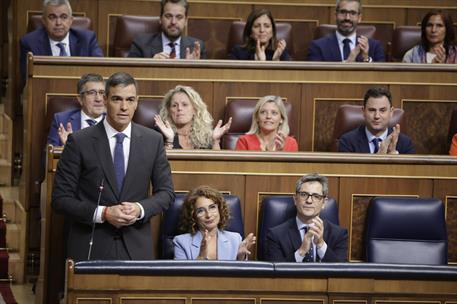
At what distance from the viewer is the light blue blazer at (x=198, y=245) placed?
3.63 m

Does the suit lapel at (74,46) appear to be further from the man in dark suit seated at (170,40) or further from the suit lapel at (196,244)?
the suit lapel at (196,244)

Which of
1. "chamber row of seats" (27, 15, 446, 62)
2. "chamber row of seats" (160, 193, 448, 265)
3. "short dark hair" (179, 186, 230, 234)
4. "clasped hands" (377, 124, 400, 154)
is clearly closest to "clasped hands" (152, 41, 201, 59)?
"chamber row of seats" (27, 15, 446, 62)

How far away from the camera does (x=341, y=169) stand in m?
3.91

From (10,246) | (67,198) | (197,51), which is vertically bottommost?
(10,246)

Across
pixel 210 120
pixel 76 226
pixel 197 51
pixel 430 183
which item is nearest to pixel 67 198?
pixel 76 226

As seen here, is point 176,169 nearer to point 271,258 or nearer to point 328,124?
point 271,258

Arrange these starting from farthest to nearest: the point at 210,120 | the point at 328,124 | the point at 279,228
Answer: the point at 328,124 → the point at 210,120 → the point at 279,228

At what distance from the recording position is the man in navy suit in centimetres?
479

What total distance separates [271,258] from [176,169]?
453 millimetres

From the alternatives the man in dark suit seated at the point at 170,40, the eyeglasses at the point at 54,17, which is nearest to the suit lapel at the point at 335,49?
the man in dark suit seated at the point at 170,40

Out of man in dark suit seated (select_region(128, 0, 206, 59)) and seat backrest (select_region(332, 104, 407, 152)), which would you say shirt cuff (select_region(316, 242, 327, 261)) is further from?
man in dark suit seated (select_region(128, 0, 206, 59))

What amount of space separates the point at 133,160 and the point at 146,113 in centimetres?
88

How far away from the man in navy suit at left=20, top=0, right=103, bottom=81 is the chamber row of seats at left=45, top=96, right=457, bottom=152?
1.56 feet

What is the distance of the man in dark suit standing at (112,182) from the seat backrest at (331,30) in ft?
6.67
